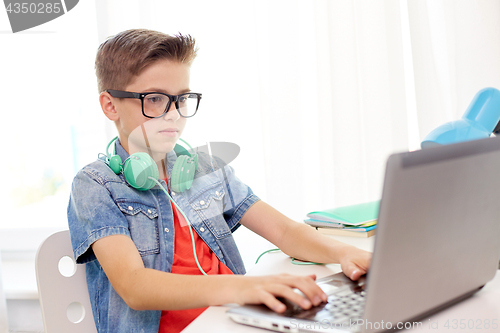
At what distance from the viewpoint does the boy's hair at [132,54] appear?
0.98m

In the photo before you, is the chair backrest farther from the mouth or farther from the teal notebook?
the teal notebook

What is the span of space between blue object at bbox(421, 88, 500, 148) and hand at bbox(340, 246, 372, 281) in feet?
0.81

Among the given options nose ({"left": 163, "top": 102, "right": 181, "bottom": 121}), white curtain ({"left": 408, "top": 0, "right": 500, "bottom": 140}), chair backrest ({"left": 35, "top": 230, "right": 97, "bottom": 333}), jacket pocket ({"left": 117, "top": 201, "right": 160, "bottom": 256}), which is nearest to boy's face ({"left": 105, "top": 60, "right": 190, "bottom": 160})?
nose ({"left": 163, "top": 102, "right": 181, "bottom": 121})

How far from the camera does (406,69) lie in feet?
5.26

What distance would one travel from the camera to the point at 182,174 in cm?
103

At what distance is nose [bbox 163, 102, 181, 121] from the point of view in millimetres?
958

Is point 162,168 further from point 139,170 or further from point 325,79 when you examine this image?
point 325,79

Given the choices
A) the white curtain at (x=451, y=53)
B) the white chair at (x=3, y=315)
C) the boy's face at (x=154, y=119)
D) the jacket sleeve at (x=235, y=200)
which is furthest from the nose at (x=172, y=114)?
the white chair at (x=3, y=315)

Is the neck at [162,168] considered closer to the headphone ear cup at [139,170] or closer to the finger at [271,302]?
the headphone ear cup at [139,170]

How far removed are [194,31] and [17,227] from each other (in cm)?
126

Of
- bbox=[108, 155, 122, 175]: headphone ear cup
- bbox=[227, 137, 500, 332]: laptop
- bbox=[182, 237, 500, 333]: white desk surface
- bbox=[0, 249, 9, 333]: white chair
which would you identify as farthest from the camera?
bbox=[0, 249, 9, 333]: white chair

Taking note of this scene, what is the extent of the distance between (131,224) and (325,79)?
1.03 meters

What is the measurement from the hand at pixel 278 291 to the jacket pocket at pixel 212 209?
44 centimetres

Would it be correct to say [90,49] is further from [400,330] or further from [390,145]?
[400,330]
